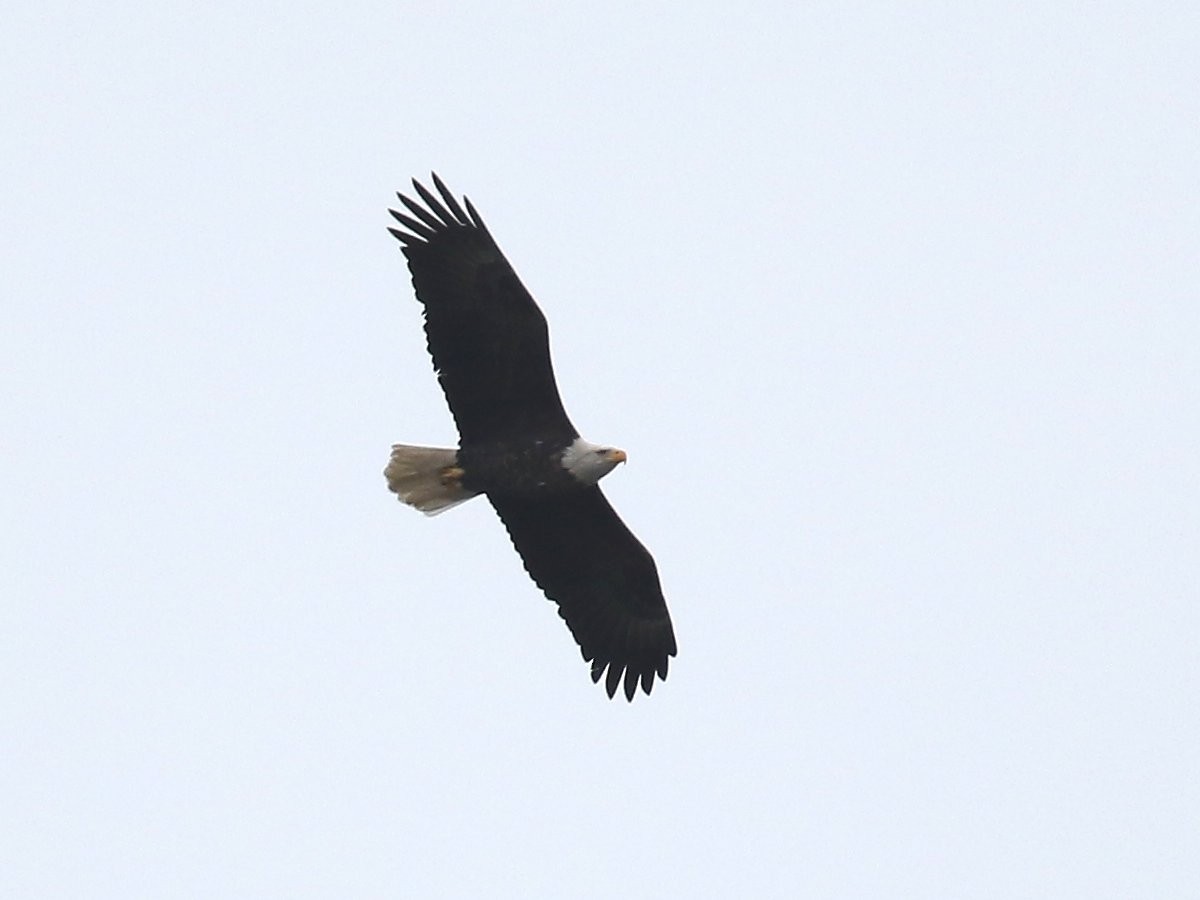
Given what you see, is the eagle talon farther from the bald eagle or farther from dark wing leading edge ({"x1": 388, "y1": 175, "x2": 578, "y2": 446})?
dark wing leading edge ({"x1": 388, "y1": 175, "x2": 578, "y2": 446})

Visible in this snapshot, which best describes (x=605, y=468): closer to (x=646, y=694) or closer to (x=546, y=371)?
(x=546, y=371)

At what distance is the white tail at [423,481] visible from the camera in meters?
13.6

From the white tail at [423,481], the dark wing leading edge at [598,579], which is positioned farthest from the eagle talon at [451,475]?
the dark wing leading edge at [598,579]

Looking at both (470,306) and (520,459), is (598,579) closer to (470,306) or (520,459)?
(520,459)

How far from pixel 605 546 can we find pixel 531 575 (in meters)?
0.57

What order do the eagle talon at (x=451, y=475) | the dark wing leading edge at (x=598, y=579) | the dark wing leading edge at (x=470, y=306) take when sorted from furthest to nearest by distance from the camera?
the dark wing leading edge at (x=598, y=579)
the eagle talon at (x=451, y=475)
the dark wing leading edge at (x=470, y=306)

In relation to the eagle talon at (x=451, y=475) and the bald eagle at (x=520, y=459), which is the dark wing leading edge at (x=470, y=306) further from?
the eagle talon at (x=451, y=475)

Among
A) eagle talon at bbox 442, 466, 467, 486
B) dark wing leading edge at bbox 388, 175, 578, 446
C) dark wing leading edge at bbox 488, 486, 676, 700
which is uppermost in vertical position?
dark wing leading edge at bbox 388, 175, 578, 446

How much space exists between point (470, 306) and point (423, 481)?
1.40 metres

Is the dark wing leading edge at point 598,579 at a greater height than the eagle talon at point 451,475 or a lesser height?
lesser

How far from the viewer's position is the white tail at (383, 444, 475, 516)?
44.7 feet

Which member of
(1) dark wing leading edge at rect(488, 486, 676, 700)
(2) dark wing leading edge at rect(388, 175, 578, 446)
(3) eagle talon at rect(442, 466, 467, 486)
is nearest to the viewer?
(2) dark wing leading edge at rect(388, 175, 578, 446)

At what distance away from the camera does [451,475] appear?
13.6 meters

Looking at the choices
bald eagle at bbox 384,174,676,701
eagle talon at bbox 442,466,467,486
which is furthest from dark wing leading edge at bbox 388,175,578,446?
eagle talon at bbox 442,466,467,486
